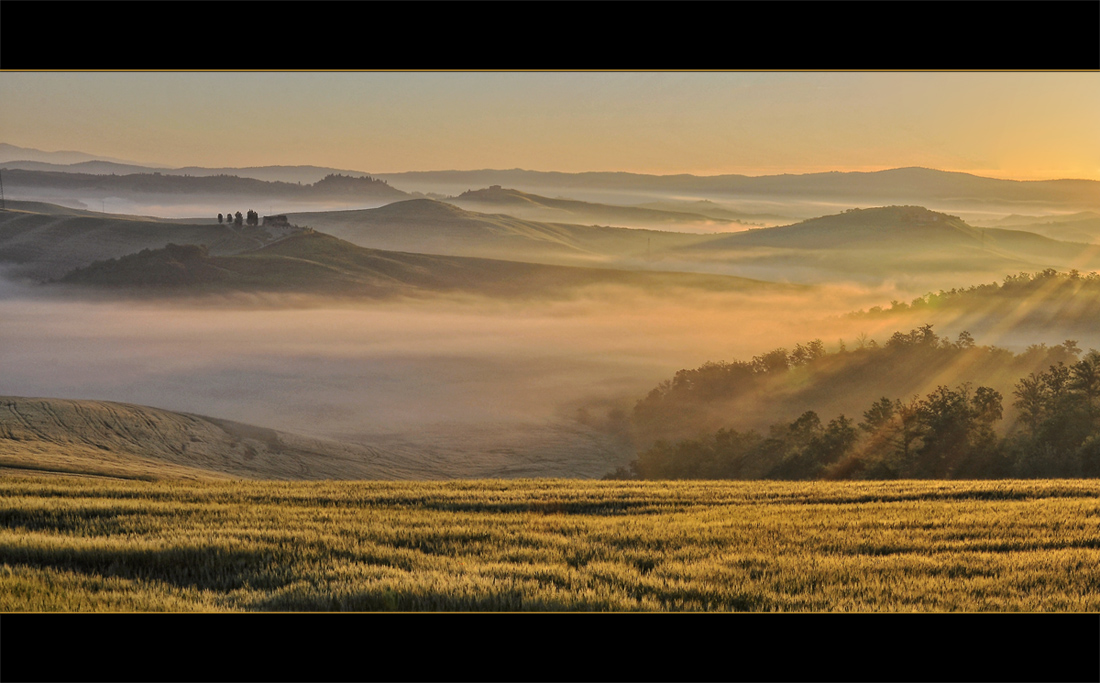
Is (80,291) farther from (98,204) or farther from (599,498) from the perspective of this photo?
(599,498)

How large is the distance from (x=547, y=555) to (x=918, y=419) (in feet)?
37.9

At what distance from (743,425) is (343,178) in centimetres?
1131

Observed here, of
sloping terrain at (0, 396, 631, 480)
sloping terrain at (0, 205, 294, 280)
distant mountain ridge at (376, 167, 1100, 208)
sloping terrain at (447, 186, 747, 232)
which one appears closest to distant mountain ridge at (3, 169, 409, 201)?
distant mountain ridge at (376, 167, 1100, 208)

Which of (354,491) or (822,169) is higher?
(822,169)

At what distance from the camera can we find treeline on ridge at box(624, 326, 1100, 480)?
1434cm

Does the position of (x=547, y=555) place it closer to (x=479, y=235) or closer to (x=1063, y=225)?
(x=1063, y=225)

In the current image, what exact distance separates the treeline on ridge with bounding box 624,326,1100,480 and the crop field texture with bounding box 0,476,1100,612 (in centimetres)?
548

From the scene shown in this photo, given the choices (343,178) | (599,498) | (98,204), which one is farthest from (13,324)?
(599,498)

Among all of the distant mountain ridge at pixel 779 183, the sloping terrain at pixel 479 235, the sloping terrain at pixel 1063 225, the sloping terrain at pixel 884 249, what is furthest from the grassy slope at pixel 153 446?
the sloping terrain at pixel 1063 225

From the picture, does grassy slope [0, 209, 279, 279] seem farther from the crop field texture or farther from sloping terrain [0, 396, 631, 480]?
the crop field texture

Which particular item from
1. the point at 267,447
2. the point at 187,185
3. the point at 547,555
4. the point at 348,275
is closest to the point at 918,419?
the point at 547,555

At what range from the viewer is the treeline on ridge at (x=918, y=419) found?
14.3 m

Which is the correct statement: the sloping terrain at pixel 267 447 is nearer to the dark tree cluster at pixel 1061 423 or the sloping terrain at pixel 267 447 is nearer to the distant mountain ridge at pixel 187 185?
the distant mountain ridge at pixel 187 185

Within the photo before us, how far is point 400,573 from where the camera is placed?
6.45 metres
